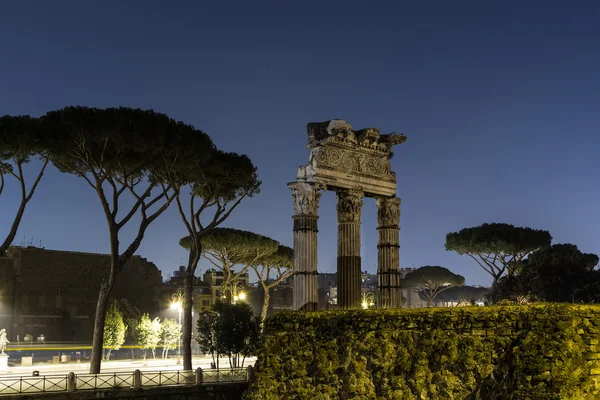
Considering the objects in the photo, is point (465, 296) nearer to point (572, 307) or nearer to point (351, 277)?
point (351, 277)

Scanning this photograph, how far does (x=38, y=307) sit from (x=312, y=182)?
4885cm

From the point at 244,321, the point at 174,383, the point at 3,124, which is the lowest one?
the point at 174,383

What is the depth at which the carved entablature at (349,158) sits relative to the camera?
17.2 metres

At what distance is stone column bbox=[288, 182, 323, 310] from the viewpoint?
54.7 feet

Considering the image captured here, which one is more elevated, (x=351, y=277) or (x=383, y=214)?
(x=383, y=214)

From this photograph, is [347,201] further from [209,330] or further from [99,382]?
[209,330]

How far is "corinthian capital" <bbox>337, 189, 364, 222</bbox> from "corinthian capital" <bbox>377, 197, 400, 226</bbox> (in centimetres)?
146

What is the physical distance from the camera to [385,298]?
61.7ft

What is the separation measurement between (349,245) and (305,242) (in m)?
1.52

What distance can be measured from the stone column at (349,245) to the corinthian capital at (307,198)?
104 cm

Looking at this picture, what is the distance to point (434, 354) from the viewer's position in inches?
373

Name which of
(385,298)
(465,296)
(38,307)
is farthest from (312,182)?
(465,296)

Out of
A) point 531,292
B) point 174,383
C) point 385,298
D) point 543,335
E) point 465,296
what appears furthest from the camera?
point 465,296

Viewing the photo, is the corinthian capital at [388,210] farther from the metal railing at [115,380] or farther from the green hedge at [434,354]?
the green hedge at [434,354]
